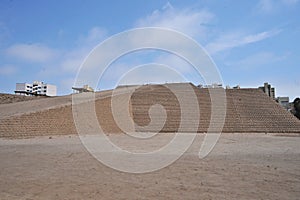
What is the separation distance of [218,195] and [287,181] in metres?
1.72

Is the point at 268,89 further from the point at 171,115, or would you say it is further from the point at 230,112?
the point at 171,115

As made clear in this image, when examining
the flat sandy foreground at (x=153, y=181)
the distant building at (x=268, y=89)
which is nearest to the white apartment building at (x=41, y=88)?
the distant building at (x=268, y=89)

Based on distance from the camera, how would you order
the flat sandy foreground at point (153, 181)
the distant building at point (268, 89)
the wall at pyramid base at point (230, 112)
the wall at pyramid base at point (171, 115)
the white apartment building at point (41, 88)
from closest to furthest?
the flat sandy foreground at point (153, 181), the wall at pyramid base at point (171, 115), the wall at pyramid base at point (230, 112), the distant building at point (268, 89), the white apartment building at point (41, 88)

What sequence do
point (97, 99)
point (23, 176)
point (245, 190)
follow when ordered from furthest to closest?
point (97, 99)
point (23, 176)
point (245, 190)

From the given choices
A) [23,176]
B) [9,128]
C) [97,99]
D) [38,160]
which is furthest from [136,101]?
[23,176]

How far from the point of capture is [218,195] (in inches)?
167

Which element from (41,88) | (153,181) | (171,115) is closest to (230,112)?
(171,115)

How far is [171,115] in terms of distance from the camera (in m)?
29.0

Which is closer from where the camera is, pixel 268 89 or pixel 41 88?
pixel 268 89

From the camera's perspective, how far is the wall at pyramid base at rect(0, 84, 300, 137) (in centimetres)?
1792

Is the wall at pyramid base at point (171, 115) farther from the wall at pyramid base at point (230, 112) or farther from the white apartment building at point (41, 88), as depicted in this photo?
the white apartment building at point (41, 88)

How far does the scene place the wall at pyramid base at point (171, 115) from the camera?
1792 centimetres

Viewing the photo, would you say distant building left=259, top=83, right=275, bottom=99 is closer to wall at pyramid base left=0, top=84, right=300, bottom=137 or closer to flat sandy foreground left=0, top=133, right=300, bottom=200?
wall at pyramid base left=0, top=84, right=300, bottom=137

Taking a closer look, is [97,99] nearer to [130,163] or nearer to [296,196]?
[130,163]
